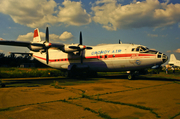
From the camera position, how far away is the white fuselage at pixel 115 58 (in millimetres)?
14727

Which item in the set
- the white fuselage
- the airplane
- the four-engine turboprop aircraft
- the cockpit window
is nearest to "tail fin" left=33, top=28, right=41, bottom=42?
the four-engine turboprop aircraft

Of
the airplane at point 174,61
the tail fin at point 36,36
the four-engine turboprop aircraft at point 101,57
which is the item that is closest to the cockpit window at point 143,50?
the four-engine turboprop aircraft at point 101,57

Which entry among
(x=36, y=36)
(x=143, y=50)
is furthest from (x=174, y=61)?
(x=36, y=36)

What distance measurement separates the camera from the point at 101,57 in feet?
59.4

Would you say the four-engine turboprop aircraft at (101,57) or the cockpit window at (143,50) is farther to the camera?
the four-engine turboprop aircraft at (101,57)

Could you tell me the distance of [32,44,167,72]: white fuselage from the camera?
48.3ft

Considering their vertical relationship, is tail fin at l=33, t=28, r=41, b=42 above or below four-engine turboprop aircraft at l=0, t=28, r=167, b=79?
above

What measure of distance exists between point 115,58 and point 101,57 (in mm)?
2128

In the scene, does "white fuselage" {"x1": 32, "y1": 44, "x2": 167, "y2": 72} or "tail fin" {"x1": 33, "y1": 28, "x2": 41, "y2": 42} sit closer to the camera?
"white fuselage" {"x1": 32, "y1": 44, "x2": 167, "y2": 72}

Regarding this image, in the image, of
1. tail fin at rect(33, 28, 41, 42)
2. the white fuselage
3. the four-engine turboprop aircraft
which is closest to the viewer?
the white fuselage

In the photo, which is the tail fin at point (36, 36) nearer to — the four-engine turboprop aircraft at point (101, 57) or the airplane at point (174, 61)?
the four-engine turboprop aircraft at point (101, 57)

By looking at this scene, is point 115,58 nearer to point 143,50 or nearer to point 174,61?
point 143,50

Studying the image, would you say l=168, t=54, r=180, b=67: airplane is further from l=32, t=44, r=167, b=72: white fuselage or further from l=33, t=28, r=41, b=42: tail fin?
l=33, t=28, r=41, b=42: tail fin

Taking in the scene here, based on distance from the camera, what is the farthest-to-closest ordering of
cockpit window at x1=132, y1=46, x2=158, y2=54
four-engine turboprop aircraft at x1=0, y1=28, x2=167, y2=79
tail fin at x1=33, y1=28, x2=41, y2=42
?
tail fin at x1=33, y1=28, x2=41, y2=42 < four-engine turboprop aircraft at x1=0, y1=28, x2=167, y2=79 < cockpit window at x1=132, y1=46, x2=158, y2=54
